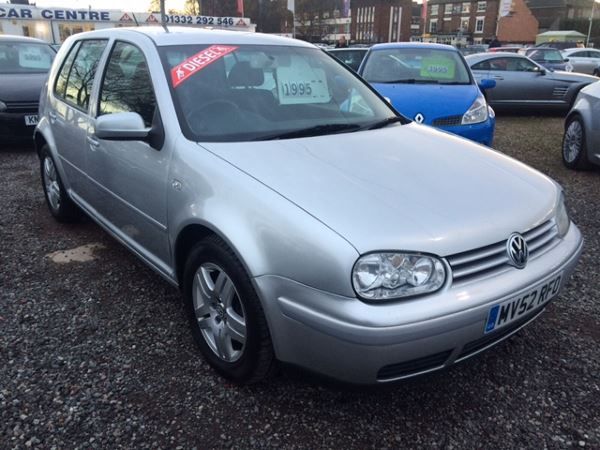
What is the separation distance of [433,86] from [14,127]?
18.3 ft

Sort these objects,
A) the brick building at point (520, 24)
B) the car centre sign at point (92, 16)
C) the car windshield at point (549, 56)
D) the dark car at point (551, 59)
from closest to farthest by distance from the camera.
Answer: the dark car at point (551, 59) → the car windshield at point (549, 56) → the car centre sign at point (92, 16) → the brick building at point (520, 24)

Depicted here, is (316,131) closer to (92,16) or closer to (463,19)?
(92,16)

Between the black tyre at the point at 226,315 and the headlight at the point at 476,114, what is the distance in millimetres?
4142

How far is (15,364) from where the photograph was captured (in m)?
2.55

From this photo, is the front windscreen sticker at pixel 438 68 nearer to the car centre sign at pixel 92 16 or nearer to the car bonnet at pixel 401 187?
the car bonnet at pixel 401 187

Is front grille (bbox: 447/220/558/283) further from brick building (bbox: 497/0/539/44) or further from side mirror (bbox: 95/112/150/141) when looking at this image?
brick building (bbox: 497/0/539/44)

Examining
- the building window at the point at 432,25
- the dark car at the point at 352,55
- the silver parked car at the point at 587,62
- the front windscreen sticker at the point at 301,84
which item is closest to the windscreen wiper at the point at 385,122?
the front windscreen sticker at the point at 301,84

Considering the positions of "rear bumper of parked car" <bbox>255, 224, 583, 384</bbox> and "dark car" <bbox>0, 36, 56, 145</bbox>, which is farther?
"dark car" <bbox>0, 36, 56, 145</bbox>

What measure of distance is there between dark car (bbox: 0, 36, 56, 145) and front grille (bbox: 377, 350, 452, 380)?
262 inches

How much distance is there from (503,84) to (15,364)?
10.4 m

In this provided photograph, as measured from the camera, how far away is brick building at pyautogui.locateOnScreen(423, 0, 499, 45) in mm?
72262

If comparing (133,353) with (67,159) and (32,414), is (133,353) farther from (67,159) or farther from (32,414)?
(67,159)

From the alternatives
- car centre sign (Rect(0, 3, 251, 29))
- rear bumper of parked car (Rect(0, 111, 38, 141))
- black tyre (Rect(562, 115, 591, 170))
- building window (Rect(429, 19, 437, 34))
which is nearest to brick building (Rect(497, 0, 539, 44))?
building window (Rect(429, 19, 437, 34))

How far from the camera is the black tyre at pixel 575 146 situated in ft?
19.6
